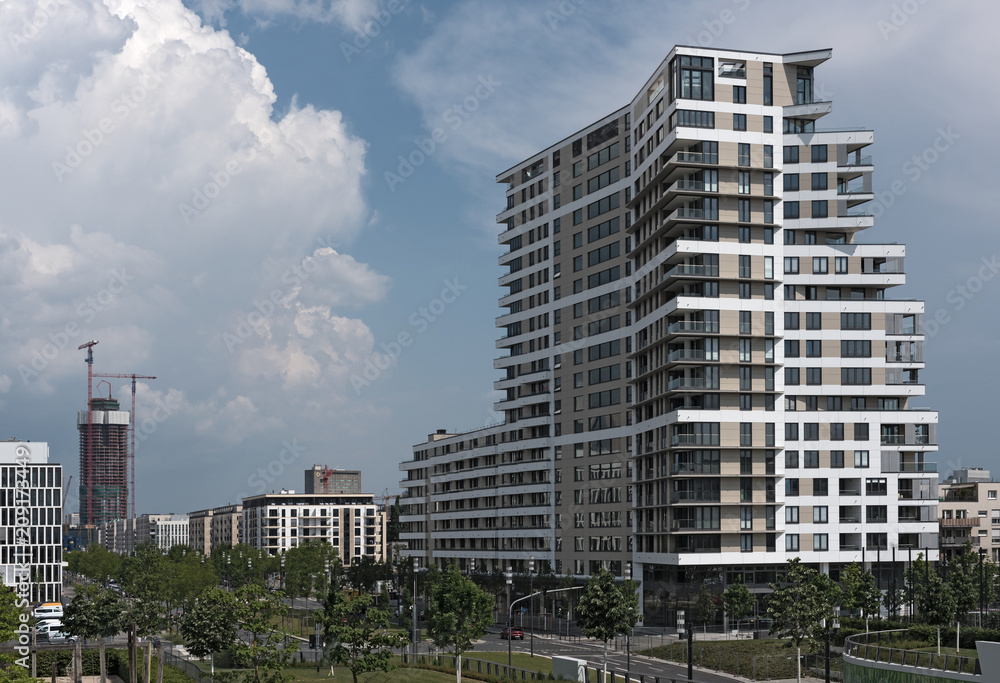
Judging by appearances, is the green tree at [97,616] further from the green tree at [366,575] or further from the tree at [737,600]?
the green tree at [366,575]

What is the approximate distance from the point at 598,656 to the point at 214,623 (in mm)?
47534

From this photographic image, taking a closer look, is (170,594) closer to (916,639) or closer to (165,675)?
(165,675)

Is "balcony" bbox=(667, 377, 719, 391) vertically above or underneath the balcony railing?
Answer: underneath

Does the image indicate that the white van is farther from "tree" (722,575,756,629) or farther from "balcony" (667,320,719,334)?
"balcony" (667,320,719,334)

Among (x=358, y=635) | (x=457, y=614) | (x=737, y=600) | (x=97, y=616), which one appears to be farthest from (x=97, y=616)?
(x=737, y=600)

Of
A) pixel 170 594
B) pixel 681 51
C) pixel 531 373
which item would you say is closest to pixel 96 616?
pixel 170 594

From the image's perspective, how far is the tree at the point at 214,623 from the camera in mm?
58094

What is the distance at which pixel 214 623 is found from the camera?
58.7 meters

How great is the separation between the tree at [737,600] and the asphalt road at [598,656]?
1432cm

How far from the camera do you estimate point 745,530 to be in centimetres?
11894

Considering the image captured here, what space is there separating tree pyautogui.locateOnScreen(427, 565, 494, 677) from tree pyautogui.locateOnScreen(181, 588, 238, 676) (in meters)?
17.9

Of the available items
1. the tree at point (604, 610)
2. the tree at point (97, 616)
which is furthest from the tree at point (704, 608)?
the tree at point (97, 616)

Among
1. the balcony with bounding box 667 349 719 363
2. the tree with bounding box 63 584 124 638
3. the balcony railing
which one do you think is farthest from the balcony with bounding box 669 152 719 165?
the tree with bounding box 63 584 124 638

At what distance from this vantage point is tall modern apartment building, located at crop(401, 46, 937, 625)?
4715 inches
